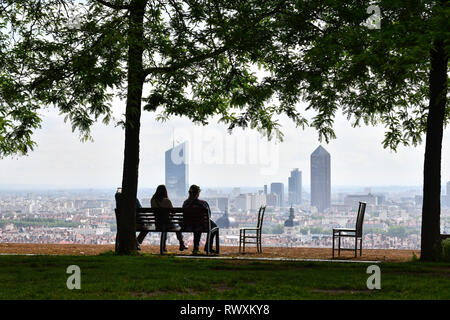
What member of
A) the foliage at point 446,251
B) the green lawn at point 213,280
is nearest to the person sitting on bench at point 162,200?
the green lawn at point 213,280

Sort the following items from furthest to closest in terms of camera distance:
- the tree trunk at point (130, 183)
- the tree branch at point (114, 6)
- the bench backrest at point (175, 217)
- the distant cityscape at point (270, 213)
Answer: the distant cityscape at point (270, 213) → the bench backrest at point (175, 217) → the tree trunk at point (130, 183) → the tree branch at point (114, 6)

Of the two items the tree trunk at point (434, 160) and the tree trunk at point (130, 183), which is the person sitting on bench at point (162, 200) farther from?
the tree trunk at point (434, 160)

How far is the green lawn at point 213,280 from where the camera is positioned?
7957 millimetres

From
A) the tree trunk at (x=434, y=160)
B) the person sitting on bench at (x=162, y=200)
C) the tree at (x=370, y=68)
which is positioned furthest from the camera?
the person sitting on bench at (x=162, y=200)

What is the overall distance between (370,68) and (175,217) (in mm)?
5514

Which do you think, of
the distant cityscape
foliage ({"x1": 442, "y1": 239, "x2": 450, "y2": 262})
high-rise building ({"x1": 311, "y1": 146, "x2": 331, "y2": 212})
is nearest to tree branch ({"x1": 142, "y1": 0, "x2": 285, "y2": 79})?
foliage ({"x1": 442, "y1": 239, "x2": 450, "y2": 262})

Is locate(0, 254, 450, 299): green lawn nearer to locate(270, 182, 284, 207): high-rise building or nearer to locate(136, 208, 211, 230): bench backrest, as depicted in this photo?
locate(136, 208, 211, 230): bench backrest

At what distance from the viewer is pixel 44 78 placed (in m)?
13.2

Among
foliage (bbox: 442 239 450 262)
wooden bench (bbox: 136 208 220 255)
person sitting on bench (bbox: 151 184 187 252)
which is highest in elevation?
person sitting on bench (bbox: 151 184 187 252)

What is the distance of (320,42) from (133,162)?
481 centimetres

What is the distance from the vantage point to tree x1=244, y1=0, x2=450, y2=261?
36.3 ft

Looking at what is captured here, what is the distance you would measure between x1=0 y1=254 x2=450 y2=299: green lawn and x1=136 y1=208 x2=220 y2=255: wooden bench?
3.20m

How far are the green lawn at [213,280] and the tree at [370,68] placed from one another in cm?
289
